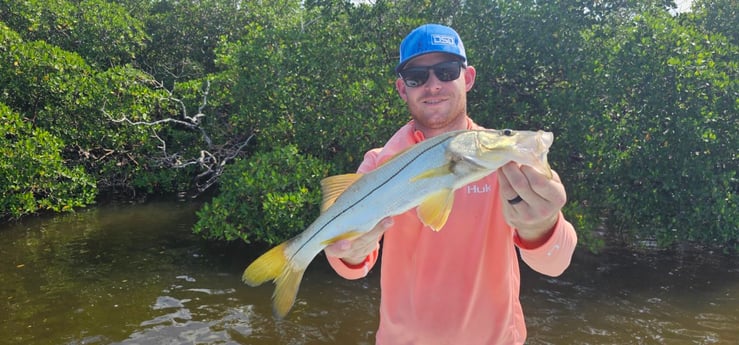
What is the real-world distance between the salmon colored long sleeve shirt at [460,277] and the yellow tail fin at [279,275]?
0.28m

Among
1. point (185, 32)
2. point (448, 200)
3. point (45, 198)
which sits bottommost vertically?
point (45, 198)

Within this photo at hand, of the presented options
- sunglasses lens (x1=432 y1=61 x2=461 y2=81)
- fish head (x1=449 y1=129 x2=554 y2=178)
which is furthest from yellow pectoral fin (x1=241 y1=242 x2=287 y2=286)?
sunglasses lens (x1=432 y1=61 x2=461 y2=81)

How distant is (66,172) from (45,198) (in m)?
0.93

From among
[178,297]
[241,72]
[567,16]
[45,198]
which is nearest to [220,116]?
[241,72]

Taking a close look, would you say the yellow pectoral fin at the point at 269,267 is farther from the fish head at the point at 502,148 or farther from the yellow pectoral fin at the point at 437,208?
the fish head at the point at 502,148

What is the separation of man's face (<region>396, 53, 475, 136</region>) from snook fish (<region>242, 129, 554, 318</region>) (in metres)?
0.64

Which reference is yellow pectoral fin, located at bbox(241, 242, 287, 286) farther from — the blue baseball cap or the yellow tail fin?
the blue baseball cap

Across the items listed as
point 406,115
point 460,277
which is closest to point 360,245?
point 460,277

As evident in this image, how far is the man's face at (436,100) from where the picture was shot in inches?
122

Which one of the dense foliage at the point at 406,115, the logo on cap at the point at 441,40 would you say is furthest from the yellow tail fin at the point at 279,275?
the dense foliage at the point at 406,115

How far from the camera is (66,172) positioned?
1206cm

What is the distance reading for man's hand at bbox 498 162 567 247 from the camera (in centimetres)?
225

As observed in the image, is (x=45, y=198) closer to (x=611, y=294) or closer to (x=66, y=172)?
(x=66, y=172)

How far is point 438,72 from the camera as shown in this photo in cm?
312
